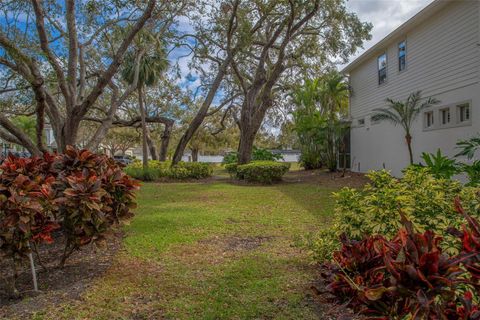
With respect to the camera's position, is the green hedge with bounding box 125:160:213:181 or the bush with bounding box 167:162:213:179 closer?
the green hedge with bounding box 125:160:213:181

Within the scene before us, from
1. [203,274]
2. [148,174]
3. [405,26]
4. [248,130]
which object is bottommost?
[203,274]

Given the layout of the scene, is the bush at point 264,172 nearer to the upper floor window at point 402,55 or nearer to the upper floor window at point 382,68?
the upper floor window at point 382,68

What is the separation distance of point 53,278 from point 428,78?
37.3 feet

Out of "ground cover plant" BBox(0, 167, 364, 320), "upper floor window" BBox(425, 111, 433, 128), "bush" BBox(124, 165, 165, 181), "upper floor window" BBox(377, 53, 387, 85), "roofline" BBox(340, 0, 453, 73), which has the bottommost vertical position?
"ground cover plant" BBox(0, 167, 364, 320)

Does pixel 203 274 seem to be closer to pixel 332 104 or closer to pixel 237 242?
pixel 237 242

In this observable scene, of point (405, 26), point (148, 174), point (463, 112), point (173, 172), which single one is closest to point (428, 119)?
point (463, 112)

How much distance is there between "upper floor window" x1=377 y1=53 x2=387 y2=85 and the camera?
14134 mm

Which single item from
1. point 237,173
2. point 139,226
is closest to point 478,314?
point 139,226

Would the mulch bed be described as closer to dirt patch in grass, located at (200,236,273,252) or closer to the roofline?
dirt patch in grass, located at (200,236,273,252)

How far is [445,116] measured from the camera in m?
10.7

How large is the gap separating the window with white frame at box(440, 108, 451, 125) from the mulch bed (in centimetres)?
971

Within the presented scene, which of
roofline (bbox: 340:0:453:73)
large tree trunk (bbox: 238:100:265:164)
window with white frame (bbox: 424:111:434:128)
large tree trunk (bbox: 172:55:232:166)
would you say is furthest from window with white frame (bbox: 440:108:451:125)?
large tree trunk (bbox: 172:55:232:166)

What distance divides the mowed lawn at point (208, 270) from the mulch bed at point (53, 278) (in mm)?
150

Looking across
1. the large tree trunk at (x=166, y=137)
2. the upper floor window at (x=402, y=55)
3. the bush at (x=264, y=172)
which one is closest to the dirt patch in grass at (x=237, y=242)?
the bush at (x=264, y=172)
